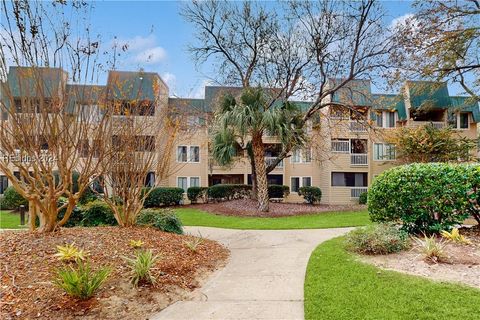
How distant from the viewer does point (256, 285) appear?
5.16 meters

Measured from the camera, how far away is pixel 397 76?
16109 mm

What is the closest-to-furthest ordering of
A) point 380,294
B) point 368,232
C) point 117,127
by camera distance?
point 380,294, point 368,232, point 117,127

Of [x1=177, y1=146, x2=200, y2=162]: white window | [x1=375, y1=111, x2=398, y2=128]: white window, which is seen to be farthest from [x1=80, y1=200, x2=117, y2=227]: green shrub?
[x1=375, y1=111, x2=398, y2=128]: white window

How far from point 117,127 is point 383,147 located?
24.1 meters

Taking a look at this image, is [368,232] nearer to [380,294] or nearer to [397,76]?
[380,294]

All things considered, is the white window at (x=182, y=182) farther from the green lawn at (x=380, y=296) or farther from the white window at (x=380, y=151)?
the green lawn at (x=380, y=296)

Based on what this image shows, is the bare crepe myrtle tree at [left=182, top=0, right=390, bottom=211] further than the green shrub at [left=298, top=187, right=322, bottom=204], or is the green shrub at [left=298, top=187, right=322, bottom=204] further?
the green shrub at [left=298, top=187, right=322, bottom=204]

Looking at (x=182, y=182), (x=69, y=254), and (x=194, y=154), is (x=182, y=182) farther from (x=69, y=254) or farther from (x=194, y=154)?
(x=69, y=254)

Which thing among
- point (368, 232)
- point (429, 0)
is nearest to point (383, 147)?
point (429, 0)

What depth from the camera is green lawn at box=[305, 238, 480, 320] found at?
149 inches

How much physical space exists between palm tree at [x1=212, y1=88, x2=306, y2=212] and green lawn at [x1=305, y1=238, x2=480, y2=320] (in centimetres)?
998

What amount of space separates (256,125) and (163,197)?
8910 millimetres

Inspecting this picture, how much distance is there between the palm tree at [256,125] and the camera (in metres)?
14.9

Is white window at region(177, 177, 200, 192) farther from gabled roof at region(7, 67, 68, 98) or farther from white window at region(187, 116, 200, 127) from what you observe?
gabled roof at region(7, 67, 68, 98)
